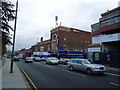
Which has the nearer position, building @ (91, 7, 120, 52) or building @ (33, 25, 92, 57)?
building @ (91, 7, 120, 52)

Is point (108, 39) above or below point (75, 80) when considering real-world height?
above

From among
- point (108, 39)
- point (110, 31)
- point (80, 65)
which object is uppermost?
point (110, 31)

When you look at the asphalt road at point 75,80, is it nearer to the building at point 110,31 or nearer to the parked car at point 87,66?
the parked car at point 87,66

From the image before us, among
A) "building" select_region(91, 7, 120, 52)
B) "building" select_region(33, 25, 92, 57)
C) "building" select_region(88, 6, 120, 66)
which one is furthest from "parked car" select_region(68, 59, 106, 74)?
"building" select_region(33, 25, 92, 57)

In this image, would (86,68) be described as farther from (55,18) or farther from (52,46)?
(55,18)

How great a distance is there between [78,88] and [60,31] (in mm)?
56174

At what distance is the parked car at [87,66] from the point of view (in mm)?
13039

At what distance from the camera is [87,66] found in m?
13.7

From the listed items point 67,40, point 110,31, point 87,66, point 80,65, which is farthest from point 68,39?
point 87,66

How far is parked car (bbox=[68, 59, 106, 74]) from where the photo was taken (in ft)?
42.8

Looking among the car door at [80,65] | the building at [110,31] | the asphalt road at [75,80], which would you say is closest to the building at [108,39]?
the building at [110,31]

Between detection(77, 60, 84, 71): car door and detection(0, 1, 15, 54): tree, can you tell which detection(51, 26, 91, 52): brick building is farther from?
detection(0, 1, 15, 54): tree

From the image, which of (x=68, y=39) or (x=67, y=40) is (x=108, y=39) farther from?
(x=68, y=39)

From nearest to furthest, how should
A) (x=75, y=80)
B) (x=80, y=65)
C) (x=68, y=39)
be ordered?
1. (x=75, y=80)
2. (x=80, y=65)
3. (x=68, y=39)
